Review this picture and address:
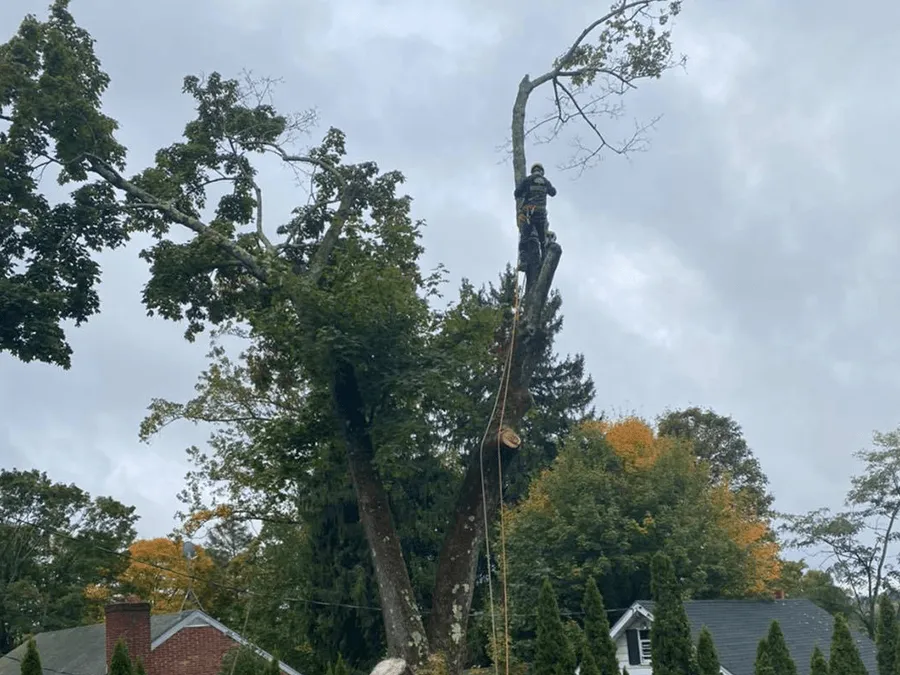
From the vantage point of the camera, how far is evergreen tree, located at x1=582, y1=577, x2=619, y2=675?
14.9 metres

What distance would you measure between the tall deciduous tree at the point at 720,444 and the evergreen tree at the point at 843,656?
25048 millimetres

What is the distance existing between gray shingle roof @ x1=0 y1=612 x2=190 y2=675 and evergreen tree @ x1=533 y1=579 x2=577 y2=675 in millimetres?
11564

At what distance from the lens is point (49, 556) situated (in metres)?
41.2

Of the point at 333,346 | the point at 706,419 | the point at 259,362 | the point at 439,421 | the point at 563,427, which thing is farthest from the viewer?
the point at 706,419

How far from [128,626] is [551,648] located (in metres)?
11.3

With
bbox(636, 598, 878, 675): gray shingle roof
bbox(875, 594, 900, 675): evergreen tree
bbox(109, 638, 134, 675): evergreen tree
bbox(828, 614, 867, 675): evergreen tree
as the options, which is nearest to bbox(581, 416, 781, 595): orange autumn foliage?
bbox(636, 598, 878, 675): gray shingle roof

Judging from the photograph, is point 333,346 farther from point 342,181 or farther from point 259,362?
point 259,362

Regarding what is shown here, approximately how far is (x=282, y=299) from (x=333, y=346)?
135cm

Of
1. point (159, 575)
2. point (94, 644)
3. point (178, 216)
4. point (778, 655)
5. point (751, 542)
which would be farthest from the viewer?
point (159, 575)

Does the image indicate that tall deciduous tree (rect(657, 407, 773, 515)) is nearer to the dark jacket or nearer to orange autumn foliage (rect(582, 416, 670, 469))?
orange autumn foliage (rect(582, 416, 670, 469))

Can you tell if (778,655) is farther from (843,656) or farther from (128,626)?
(128,626)

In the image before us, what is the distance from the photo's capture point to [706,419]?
42594 millimetres

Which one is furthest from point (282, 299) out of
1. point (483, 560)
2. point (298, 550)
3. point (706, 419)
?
point (706, 419)

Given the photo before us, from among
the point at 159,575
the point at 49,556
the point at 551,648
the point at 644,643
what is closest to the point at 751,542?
the point at 644,643
